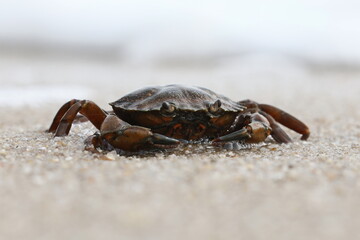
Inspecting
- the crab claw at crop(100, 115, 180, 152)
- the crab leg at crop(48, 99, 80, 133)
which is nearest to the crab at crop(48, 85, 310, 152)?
the crab claw at crop(100, 115, 180, 152)

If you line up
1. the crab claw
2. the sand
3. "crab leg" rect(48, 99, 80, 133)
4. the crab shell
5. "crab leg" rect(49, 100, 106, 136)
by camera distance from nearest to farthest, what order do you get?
the sand < the crab claw < the crab shell < "crab leg" rect(49, 100, 106, 136) < "crab leg" rect(48, 99, 80, 133)

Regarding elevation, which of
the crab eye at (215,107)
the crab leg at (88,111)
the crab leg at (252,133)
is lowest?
the crab leg at (252,133)

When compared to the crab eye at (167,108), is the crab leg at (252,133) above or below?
below

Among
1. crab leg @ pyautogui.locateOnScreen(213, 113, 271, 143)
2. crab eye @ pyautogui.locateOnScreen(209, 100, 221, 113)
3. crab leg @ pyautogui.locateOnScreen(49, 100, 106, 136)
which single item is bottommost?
crab leg @ pyautogui.locateOnScreen(213, 113, 271, 143)

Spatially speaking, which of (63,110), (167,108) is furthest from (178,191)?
(63,110)

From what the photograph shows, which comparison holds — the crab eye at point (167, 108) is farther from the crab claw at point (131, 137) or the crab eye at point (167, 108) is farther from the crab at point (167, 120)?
the crab claw at point (131, 137)

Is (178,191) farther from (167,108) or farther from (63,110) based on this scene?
(63,110)

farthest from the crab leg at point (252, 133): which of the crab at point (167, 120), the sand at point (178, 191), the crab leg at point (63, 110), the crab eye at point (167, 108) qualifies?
the crab leg at point (63, 110)

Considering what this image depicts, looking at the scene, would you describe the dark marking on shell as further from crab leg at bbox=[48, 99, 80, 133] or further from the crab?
crab leg at bbox=[48, 99, 80, 133]
